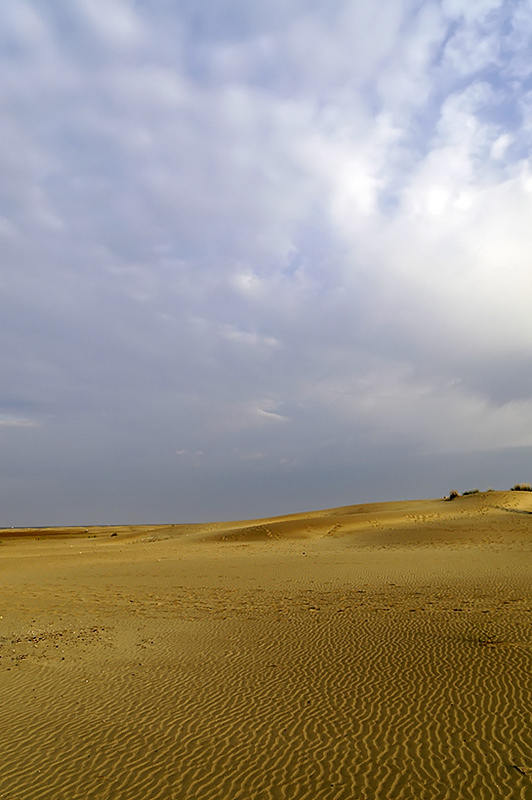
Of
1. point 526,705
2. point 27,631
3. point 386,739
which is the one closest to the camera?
point 386,739

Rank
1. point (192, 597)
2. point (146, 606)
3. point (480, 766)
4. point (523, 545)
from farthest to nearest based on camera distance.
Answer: point (523, 545) → point (192, 597) → point (146, 606) → point (480, 766)

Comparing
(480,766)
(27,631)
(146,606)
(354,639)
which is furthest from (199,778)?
(146,606)

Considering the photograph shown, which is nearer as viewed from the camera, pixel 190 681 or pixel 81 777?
pixel 81 777

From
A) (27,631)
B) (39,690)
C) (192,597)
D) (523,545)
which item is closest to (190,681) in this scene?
(39,690)

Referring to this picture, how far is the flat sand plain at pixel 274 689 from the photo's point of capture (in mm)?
5496

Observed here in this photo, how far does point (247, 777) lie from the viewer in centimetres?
553

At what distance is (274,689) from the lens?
317 inches

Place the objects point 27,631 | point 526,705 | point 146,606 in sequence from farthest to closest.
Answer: point 146,606 → point 27,631 → point 526,705

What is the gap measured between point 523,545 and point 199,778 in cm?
2379

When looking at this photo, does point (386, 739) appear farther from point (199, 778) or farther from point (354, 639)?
point (354, 639)

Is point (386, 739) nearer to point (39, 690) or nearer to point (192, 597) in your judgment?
point (39, 690)

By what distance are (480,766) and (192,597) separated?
12.1 m

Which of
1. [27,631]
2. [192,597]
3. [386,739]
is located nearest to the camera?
[386,739]

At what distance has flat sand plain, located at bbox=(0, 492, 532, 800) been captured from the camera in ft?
18.0
